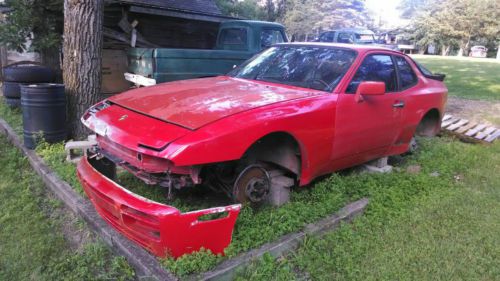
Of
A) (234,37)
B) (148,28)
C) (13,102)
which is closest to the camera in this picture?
(13,102)

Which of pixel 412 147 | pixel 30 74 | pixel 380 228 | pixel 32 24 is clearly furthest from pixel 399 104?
pixel 32 24

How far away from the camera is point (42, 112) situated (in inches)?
195

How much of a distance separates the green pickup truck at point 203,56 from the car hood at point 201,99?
9.69ft

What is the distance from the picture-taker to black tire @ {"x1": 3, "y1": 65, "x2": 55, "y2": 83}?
7082mm

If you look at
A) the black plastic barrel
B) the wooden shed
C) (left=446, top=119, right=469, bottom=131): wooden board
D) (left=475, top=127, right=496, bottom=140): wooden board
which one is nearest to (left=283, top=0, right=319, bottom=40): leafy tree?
the wooden shed

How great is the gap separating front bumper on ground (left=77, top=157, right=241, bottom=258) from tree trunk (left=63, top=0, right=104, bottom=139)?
9.34ft

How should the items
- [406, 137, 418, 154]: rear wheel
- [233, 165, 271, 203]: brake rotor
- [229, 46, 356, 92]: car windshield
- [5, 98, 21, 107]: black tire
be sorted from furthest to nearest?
[5, 98, 21, 107]: black tire < [406, 137, 418, 154]: rear wheel < [229, 46, 356, 92]: car windshield < [233, 165, 271, 203]: brake rotor

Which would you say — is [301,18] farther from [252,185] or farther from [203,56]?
[252,185]

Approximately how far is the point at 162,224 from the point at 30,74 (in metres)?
6.09

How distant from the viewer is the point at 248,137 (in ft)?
9.25

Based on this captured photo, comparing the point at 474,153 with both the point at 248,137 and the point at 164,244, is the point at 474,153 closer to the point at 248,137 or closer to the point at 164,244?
the point at 248,137

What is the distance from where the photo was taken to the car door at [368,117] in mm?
3664

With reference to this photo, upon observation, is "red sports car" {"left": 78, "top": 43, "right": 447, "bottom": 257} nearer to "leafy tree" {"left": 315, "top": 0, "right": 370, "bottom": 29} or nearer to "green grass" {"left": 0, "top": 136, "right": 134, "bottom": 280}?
"green grass" {"left": 0, "top": 136, "right": 134, "bottom": 280}

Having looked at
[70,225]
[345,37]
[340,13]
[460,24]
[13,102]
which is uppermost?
[340,13]
